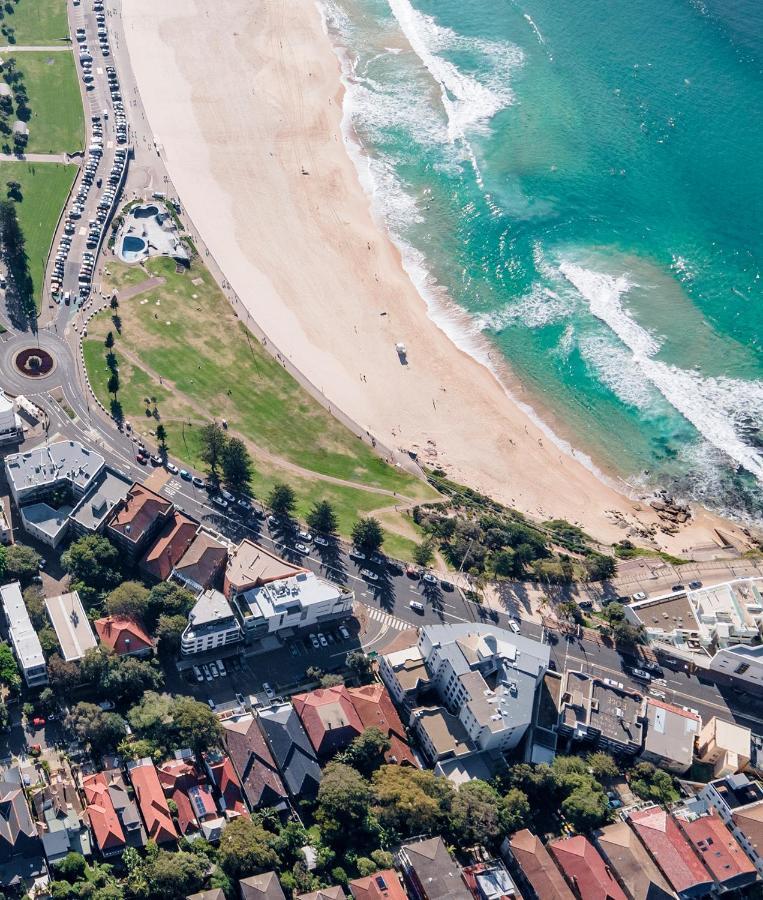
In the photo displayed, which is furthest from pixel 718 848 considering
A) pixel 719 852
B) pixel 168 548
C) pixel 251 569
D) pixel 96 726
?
pixel 168 548

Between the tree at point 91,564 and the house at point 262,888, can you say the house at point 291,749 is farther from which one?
the tree at point 91,564

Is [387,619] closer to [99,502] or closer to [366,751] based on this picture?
[366,751]

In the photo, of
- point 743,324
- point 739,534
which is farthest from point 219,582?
point 743,324

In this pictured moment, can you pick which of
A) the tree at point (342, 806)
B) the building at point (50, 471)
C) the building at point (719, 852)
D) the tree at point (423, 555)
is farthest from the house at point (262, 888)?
the building at point (50, 471)

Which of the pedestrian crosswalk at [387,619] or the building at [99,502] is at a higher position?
the building at [99,502]

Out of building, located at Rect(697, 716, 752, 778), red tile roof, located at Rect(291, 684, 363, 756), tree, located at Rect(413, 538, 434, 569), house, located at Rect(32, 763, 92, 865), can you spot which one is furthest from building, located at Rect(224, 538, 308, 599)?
building, located at Rect(697, 716, 752, 778)

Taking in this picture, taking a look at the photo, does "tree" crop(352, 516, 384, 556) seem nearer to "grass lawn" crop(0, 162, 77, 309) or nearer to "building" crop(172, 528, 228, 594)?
"building" crop(172, 528, 228, 594)

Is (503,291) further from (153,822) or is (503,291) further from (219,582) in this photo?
(153,822)
